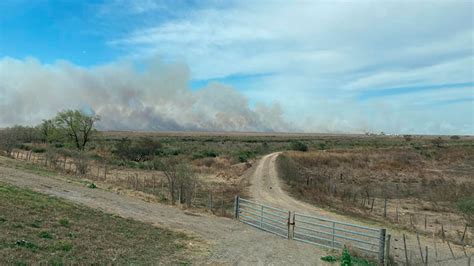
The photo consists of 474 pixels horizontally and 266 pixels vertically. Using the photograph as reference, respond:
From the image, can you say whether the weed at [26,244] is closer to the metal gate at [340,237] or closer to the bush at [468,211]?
the metal gate at [340,237]

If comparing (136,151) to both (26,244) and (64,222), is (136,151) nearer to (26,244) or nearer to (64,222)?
(64,222)

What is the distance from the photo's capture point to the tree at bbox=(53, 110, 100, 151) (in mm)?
71000

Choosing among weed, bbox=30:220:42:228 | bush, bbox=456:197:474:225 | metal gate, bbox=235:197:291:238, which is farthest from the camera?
bush, bbox=456:197:474:225

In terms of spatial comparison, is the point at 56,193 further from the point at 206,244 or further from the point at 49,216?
the point at 206,244

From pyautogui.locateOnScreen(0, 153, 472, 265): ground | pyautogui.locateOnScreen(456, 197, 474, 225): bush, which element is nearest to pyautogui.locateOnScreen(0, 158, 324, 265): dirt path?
pyautogui.locateOnScreen(0, 153, 472, 265): ground

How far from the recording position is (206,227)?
65.1 feet

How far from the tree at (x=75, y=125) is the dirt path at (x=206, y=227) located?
42264 millimetres

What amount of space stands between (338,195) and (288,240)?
17648 millimetres

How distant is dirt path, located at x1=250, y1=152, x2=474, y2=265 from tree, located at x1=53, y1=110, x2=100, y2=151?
35.9 metres

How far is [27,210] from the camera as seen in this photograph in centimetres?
1634

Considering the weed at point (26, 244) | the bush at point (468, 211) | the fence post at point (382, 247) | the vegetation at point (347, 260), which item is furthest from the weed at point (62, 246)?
the bush at point (468, 211)

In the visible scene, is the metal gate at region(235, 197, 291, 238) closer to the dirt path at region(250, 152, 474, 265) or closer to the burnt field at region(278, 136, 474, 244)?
the dirt path at region(250, 152, 474, 265)

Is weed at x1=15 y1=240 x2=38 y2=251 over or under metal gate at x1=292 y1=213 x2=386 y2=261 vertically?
over

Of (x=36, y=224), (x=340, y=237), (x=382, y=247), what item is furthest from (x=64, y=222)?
(x=382, y=247)
